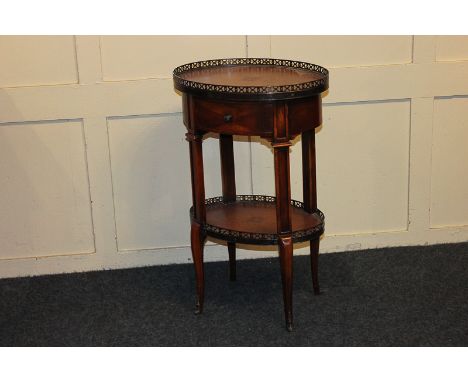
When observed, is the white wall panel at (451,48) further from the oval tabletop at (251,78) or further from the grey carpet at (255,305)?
the grey carpet at (255,305)

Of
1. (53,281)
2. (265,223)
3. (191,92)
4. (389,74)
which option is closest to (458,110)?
(389,74)

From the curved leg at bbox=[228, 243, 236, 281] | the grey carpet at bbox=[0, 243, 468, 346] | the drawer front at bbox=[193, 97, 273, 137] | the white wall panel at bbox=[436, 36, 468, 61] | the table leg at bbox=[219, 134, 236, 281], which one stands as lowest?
the grey carpet at bbox=[0, 243, 468, 346]

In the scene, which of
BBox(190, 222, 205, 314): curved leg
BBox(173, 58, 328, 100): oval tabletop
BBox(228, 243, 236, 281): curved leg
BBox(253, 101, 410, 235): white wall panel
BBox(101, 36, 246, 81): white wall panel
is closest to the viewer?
BBox(173, 58, 328, 100): oval tabletop

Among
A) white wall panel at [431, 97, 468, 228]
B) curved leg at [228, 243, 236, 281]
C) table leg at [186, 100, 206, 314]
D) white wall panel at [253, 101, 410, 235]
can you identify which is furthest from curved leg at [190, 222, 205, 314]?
white wall panel at [431, 97, 468, 228]

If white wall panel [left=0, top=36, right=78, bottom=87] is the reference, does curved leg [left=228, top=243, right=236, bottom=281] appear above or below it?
below

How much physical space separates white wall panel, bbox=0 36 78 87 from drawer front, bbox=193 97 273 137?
0.91 meters

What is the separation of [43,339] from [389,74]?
219 cm

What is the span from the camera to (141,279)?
4520 millimetres

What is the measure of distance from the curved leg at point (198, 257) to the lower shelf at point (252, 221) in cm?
5

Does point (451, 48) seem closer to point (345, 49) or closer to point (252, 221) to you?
point (345, 49)

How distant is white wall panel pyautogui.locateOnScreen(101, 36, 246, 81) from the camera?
4.35 metres

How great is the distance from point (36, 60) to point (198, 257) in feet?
4.21

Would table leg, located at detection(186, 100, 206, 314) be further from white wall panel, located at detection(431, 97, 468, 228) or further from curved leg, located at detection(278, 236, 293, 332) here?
white wall panel, located at detection(431, 97, 468, 228)

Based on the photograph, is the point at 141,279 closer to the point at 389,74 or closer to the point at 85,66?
the point at 85,66
